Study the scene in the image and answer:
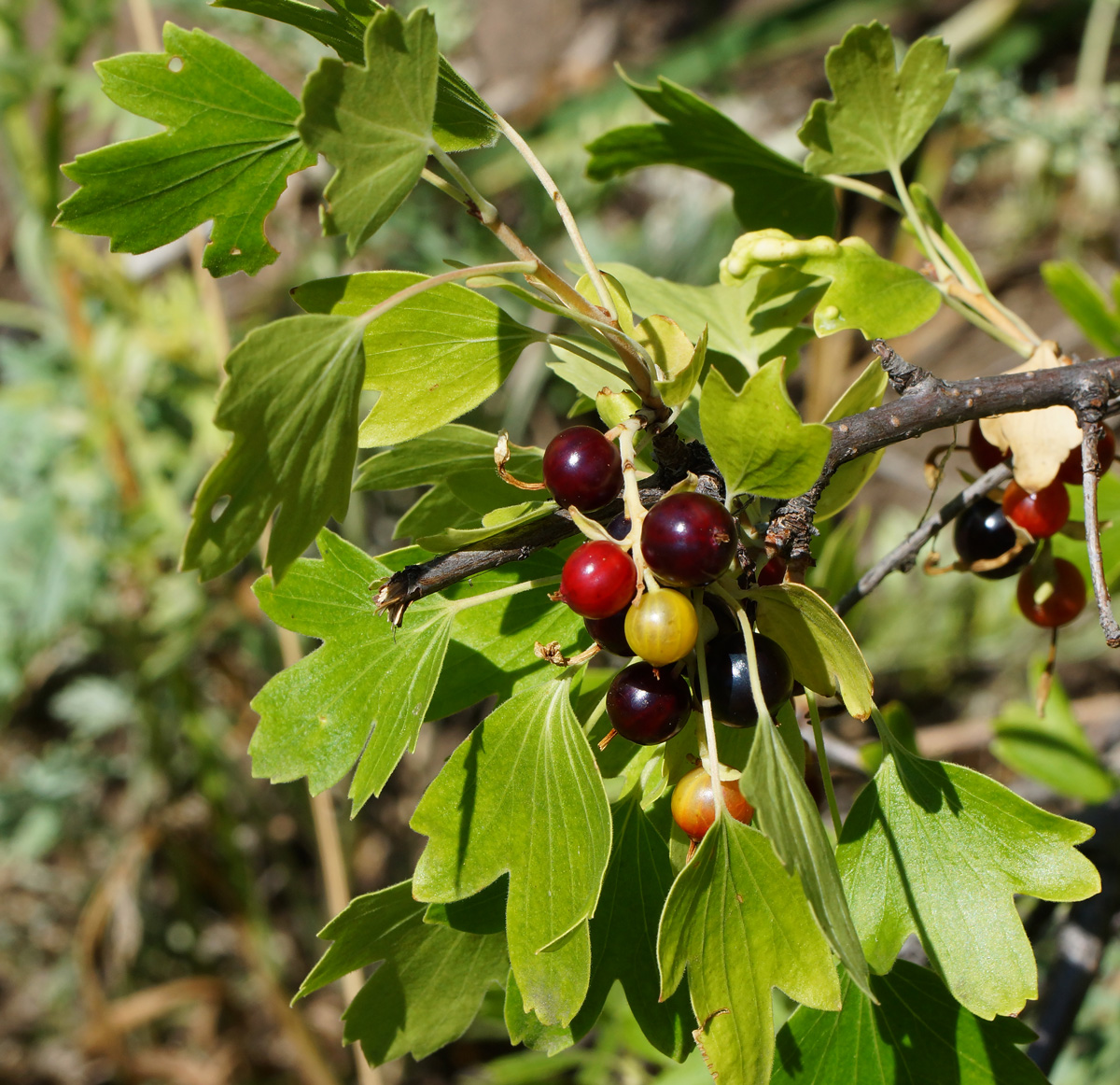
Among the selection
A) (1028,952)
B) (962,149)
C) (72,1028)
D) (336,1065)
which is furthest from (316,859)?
(962,149)

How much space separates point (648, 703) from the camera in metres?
0.54

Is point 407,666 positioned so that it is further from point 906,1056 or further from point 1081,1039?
point 1081,1039

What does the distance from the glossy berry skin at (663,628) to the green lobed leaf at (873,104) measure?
0.44 metres

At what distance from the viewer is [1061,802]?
4.52 feet

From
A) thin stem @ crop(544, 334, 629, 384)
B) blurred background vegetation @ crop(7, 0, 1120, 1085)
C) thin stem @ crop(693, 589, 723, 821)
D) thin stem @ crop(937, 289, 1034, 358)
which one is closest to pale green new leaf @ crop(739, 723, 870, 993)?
thin stem @ crop(693, 589, 723, 821)

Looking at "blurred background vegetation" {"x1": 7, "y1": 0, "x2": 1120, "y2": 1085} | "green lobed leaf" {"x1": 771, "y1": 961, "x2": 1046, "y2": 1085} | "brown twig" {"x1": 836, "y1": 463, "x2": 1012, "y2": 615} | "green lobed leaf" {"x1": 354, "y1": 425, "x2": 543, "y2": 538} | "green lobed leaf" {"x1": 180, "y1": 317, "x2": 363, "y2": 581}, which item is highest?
"green lobed leaf" {"x1": 180, "y1": 317, "x2": 363, "y2": 581}

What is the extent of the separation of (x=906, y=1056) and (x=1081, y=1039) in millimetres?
970

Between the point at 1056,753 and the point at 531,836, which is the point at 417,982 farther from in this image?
the point at 1056,753

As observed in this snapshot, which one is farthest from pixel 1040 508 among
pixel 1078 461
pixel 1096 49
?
pixel 1096 49

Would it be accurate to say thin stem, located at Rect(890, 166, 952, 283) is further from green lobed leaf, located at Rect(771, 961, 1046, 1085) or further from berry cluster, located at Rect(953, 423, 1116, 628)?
green lobed leaf, located at Rect(771, 961, 1046, 1085)

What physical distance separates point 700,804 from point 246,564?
1.82 m

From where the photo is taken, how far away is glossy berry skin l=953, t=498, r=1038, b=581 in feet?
2.60

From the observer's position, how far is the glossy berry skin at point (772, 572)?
23.2 inches

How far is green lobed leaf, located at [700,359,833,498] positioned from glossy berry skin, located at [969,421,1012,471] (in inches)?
13.6
